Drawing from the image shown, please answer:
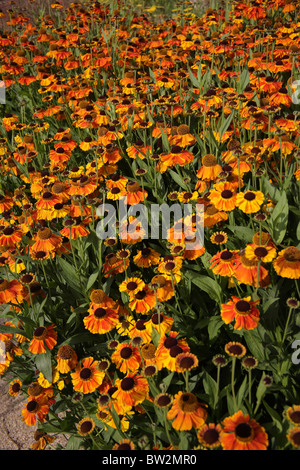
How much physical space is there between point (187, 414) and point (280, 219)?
0.97 metres

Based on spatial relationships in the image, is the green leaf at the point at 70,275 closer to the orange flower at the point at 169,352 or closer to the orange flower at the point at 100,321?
the orange flower at the point at 100,321

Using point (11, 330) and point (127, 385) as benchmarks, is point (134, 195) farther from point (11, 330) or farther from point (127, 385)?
point (127, 385)

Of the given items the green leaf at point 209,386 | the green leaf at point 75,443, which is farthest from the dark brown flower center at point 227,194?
the green leaf at point 75,443

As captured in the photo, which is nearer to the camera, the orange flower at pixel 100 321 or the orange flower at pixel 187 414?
the orange flower at pixel 187 414

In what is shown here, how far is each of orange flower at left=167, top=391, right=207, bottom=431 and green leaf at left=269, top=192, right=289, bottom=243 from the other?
0.83 meters

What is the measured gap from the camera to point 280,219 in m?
1.84

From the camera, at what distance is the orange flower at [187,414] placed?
1.30m

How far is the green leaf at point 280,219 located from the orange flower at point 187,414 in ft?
2.73

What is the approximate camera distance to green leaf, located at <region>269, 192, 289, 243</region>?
1.81 metres

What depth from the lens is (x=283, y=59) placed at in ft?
10.3

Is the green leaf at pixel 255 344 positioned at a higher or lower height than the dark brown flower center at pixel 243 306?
lower

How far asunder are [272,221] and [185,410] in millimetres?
919

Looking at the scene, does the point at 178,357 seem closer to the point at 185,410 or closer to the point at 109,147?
the point at 185,410

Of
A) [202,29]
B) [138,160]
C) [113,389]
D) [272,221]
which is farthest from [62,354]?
[202,29]
